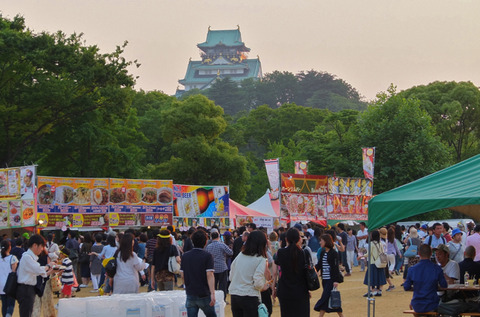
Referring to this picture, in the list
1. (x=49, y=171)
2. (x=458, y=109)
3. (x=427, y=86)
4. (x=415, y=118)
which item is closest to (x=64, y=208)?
(x=49, y=171)

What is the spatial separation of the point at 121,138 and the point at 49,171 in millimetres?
7581

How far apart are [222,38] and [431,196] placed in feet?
472

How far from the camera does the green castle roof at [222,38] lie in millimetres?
149500

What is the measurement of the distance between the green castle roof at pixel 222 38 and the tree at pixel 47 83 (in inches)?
4658

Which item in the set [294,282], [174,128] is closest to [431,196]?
[294,282]

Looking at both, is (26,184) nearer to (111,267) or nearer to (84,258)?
(84,258)

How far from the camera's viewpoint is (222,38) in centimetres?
15062

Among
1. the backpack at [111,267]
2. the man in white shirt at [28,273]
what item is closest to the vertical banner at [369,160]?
the backpack at [111,267]

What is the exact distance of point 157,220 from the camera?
89.8 ft

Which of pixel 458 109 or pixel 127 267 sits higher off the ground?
pixel 458 109

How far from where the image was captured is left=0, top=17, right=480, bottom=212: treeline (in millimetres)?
30672

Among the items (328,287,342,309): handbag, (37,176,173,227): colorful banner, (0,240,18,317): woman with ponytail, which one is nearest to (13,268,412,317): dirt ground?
(328,287,342,309): handbag

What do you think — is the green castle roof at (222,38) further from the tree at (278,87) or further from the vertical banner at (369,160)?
the vertical banner at (369,160)

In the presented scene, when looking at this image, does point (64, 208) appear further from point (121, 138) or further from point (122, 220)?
point (121, 138)
